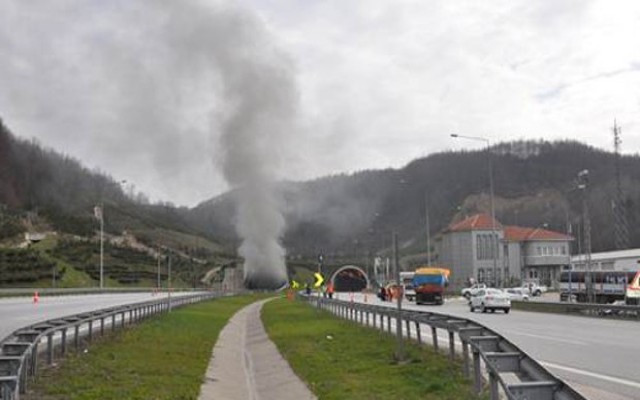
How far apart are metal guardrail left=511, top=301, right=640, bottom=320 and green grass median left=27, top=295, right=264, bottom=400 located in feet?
71.0

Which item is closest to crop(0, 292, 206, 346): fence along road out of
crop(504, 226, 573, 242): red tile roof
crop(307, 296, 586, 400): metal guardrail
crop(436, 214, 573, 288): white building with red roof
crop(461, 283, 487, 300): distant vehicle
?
crop(307, 296, 586, 400): metal guardrail

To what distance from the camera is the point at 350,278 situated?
150 meters

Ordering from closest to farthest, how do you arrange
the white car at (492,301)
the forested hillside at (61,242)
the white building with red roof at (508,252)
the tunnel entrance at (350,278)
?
the white car at (492,301), the forested hillside at (61,242), the white building with red roof at (508,252), the tunnel entrance at (350,278)

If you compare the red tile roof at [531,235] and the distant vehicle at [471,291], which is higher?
the red tile roof at [531,235]

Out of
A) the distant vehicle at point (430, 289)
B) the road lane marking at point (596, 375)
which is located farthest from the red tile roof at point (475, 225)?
the road lane marking at point (596, 375)

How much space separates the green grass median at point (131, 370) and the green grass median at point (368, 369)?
2.55 m

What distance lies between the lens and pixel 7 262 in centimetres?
10656

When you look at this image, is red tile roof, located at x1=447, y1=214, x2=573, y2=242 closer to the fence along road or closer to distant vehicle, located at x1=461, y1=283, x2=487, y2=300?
distant vehicle, located at x1=461, y1=283, x2=487, y2=300

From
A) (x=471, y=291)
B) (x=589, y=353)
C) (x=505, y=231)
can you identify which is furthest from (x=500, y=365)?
(x=505, y=231)

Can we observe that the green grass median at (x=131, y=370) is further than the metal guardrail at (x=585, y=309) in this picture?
No

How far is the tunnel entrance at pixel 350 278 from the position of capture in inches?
5807

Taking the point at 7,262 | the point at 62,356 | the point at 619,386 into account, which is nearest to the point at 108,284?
the point at 7,262

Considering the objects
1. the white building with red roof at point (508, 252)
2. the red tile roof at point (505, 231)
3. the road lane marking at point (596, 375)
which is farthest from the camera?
the red tile roof at point (505, 231)

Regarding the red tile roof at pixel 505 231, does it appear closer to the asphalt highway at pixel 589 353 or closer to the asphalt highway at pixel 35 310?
the asphalt highway at pixel 35 310
